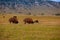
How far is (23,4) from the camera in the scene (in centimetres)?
17150

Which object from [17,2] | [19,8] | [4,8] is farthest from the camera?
[17,2]

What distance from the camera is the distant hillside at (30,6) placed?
149625 mm

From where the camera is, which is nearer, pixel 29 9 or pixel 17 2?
pixel 29 9

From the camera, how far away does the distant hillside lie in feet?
491

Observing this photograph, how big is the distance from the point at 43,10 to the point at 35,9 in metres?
5.92

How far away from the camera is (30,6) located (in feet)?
537

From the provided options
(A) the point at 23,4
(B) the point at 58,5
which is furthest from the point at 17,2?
(B) the point at 58,5

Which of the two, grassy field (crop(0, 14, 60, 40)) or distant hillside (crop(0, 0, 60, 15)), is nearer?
grassy field (crop(0, 14, 60, 40))

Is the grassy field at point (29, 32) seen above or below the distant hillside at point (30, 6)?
above

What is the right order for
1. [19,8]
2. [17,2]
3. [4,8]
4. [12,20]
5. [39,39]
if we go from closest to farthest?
[39,39], [12,20], [4,8], [19,8], [17,2]

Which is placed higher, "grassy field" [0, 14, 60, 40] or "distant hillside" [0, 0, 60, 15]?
"grassy field" [0, 14, 60, 40]

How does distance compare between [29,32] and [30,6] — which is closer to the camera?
[29,32]

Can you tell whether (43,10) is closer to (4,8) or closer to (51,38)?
(4,8)

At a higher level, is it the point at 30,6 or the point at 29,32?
the point at 29,32
